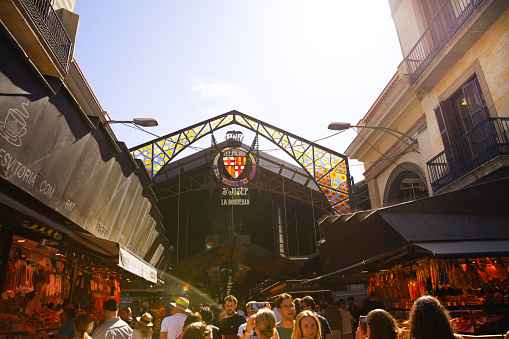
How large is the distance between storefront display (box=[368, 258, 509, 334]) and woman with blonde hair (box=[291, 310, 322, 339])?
116 inches

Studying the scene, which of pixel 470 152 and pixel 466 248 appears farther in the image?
pixel 470 152

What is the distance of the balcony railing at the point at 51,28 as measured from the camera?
858 centimetres

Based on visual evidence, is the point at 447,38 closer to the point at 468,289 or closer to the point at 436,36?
the point at 436,36

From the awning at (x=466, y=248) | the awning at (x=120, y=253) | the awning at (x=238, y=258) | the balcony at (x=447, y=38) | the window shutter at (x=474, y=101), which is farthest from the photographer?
the awning at (x=238, y=258)

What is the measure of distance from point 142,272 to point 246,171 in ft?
33.3

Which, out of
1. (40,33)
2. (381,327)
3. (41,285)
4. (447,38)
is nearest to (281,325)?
(381,327)

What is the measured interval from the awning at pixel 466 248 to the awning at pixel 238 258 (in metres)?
8.87

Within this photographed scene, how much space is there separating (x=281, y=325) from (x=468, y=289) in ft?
14.7

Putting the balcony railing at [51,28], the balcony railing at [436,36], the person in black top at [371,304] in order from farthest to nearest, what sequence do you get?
the balcony railing at [436,36] → the person in black top at [371,304] → the balcony railing at [51,28]

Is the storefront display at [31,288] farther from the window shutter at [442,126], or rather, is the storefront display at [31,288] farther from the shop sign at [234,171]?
the window shutter at [442,126]

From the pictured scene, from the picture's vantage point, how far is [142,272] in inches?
330

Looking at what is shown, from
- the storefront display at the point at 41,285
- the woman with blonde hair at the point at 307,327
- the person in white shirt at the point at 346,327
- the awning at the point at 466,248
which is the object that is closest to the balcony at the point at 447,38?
the awning at the point at 466,248

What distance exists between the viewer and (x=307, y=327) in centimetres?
408

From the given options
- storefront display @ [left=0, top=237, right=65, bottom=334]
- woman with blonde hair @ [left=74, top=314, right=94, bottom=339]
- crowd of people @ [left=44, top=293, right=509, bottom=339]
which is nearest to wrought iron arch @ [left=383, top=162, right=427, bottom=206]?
crowd of people @ [left=44, top=293, right=509, bottom=339]
